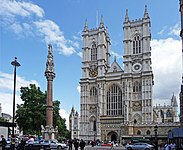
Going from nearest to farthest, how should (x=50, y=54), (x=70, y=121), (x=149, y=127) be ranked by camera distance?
(x=50, y=54), (x=149, y=127), (x=70, y=121)

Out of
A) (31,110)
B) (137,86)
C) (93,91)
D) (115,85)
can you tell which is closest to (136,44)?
(137,86)

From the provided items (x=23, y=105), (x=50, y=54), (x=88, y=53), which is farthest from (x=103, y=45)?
(x=50, y=54)

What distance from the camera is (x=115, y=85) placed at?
76625mm

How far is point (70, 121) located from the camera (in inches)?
5285

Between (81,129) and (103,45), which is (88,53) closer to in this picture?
(103,45)

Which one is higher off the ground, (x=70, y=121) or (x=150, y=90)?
(x=150, y=90)

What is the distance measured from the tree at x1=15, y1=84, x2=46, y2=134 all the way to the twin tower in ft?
73.2

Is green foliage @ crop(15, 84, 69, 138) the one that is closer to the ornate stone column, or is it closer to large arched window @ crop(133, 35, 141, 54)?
the ornate stone column

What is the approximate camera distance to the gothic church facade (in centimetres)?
7056

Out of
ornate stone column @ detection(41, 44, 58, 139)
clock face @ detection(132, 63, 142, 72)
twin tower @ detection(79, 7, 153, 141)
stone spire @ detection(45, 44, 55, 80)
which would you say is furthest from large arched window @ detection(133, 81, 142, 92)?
stone spire @ detection(45, 44, 55, 80)

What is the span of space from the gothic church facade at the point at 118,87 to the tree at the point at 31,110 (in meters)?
22.3

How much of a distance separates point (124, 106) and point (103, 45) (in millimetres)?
18580

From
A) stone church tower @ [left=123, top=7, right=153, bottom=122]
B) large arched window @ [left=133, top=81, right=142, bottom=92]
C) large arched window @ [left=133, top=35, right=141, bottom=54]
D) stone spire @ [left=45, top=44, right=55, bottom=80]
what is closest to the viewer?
stone spire @ [left=45, top=44, right=55, bottom=80]

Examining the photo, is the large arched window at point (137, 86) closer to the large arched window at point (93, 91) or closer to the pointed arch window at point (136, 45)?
the pointed arch window at point (136, 45)
